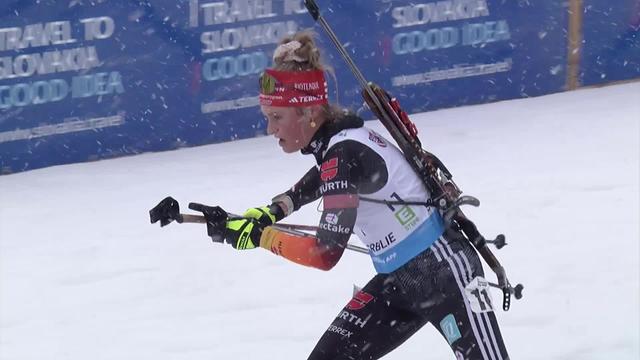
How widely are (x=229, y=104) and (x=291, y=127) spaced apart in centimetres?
635

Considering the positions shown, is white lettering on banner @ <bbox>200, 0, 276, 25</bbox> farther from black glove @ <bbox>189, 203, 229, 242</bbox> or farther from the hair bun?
black glove @ <bbox>189, 203, 229, 242</bbox>

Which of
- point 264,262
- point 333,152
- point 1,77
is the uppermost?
point 333,152

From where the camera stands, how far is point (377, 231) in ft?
14.2

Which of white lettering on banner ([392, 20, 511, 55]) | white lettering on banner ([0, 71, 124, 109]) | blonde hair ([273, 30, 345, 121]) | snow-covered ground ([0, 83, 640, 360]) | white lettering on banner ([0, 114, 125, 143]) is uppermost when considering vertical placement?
blonde hair ([273, 30, 345, 121])

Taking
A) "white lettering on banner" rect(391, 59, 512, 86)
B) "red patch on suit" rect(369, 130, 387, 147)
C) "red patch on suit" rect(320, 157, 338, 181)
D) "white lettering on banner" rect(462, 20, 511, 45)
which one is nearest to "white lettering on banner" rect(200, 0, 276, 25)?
"white lettering on banner" rect(391, 59, 512, 86)

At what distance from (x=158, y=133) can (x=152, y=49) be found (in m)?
0.74

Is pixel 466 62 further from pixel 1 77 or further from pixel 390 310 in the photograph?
pixel 390 310

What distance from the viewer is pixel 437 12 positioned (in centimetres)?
1115

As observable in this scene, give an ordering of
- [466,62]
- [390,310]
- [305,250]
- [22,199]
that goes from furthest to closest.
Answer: [466,62]
[22,199]
[390,310]
[305,250]

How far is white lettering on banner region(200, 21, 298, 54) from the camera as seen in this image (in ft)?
33.8

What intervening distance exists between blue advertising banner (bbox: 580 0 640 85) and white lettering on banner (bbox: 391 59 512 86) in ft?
2.99

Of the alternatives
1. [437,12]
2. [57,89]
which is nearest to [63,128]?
[57,89]

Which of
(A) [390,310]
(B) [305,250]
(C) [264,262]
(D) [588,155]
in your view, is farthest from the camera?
(D) [588,155]

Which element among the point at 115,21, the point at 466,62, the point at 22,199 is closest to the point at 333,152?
the point at 22,199
